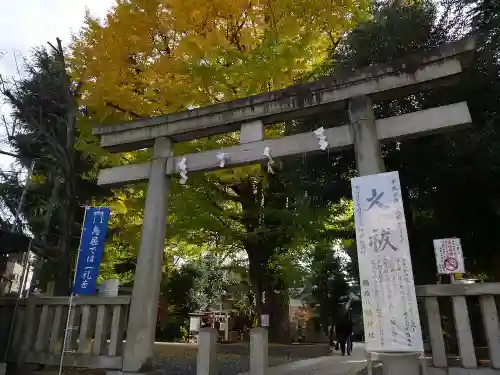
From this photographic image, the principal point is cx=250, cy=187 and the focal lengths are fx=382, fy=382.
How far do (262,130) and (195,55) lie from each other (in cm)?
366

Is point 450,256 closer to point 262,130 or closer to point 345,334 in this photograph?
point 262,130

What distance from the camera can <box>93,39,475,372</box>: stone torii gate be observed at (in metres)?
5.85

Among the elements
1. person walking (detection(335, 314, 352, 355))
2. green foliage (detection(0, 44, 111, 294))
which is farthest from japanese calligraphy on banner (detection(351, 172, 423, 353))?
person walking (detection(335, 314, 352, 355))

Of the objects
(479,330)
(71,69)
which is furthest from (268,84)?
(479,330)

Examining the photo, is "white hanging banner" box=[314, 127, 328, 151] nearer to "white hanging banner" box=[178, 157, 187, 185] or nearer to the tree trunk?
"white hanging banner" box=[178, 157, 187, 185]

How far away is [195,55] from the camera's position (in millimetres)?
9406

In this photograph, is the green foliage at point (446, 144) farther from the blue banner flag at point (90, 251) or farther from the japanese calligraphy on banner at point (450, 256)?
the blue banner flag at point (90, 251)

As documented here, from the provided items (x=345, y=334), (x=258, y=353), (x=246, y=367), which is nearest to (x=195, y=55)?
(x=258, y=353)

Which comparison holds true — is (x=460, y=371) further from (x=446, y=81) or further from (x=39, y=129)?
(x=39, y=129)

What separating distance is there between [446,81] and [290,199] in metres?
7.78

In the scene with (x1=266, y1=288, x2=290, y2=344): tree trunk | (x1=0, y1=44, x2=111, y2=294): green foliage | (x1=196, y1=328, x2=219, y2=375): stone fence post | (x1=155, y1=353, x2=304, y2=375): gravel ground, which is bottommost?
(x1=155, y1=353, x2=304, y2=375): gravel ground

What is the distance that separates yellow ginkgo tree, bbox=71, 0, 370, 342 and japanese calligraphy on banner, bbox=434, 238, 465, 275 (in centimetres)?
557

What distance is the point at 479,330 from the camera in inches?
466

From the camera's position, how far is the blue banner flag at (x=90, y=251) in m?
6.85
